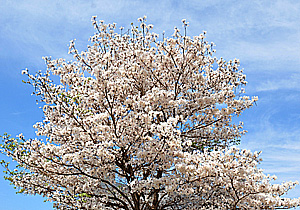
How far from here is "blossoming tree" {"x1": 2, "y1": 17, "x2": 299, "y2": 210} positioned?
32.5ft

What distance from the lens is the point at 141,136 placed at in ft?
34.4

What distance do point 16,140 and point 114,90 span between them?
5639 millimetres

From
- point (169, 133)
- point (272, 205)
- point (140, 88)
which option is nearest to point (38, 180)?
point (140, 88)

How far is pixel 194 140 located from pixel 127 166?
4549mm

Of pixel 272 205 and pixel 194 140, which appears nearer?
pixel 272 205

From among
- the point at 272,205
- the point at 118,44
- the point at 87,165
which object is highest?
the point at 118,44

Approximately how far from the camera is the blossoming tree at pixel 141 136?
9898mm

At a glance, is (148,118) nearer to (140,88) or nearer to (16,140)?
(140,88)

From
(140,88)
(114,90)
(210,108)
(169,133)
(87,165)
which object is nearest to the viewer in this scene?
(169,133)

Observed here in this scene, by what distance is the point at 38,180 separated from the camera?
12828mm

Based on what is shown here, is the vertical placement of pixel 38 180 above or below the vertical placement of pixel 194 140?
below

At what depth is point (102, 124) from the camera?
430 inches

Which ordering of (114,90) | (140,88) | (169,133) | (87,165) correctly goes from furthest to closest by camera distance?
1. (140,88)
2. (87,165)
3. (114,90)
4. (169,133)

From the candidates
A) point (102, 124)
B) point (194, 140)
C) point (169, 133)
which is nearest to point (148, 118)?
point (169, 133)
